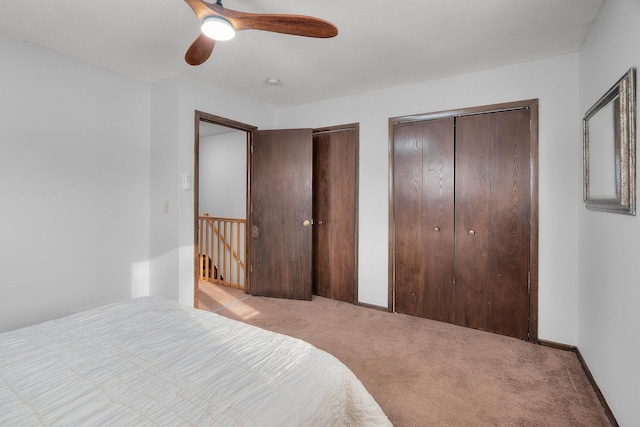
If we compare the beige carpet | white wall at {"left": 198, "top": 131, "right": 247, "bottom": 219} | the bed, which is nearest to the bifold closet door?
the beige carpet

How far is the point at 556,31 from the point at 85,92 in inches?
145

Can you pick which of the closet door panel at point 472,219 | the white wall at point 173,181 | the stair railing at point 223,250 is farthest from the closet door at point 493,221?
the stair railing at point 223,250

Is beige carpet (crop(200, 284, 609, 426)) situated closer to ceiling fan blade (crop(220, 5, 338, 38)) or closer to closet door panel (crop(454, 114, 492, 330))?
closet door panel (crop(454, 114, 492, 330))

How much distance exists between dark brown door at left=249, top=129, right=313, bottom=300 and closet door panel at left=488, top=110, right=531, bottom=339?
190 cm

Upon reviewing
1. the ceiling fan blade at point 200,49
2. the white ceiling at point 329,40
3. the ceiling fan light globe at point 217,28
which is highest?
the white ceiling at point 329,40

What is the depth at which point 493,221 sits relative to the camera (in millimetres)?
2840

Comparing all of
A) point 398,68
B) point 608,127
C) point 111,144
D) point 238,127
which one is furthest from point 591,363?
point 111,144

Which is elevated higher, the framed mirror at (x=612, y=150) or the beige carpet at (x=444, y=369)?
the framed mirror at (x=612, y=150)

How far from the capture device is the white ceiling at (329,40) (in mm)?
1954

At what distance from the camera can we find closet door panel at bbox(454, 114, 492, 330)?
287 centimetres

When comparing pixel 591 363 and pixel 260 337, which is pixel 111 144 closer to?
pixel 260 337

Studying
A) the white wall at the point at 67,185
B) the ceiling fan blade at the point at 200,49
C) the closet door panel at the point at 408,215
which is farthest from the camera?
the closet door panel at the point at 408,215

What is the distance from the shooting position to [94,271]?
2826 mm

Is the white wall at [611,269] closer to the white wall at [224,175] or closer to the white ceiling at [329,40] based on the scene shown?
the white ceiling at [329,40]
